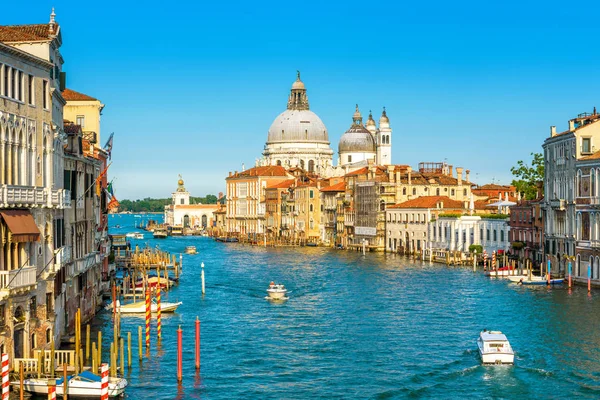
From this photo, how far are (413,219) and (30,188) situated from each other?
55.2 m

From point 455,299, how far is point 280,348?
13.5m

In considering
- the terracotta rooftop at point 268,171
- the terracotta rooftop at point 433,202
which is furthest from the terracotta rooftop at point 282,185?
the terracotta rooftop at point 433,202

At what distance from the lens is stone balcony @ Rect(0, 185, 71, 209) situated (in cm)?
1980

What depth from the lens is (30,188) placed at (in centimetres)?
2114

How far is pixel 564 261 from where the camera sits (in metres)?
46.4

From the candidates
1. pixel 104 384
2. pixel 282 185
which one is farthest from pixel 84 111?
pixel 282 185

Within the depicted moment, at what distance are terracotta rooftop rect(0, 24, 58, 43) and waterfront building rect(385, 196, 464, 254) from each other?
1879 inches

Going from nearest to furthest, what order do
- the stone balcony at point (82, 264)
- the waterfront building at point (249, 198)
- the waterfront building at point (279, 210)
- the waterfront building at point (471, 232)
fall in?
the stone balcony at point (82, 264) < the waterfront building at point (471, 232) < the waterfront building at point (279, 210) < the waterfront building at point (249, 198)

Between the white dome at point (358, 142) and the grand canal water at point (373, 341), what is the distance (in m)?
76.4

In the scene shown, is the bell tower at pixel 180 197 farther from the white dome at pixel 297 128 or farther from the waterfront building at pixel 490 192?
the waterfront building at pixel 490 192

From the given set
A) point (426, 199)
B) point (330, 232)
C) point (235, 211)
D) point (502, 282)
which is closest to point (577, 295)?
point (502, 282)

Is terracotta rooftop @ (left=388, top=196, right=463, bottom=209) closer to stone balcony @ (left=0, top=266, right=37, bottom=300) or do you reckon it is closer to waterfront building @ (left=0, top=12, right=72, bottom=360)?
waterfront building @ (left=0, top=12, right=72, bottom=360)

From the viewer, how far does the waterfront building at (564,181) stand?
4372cm

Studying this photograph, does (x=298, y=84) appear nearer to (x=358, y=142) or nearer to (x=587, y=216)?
(x=358, y=142)
